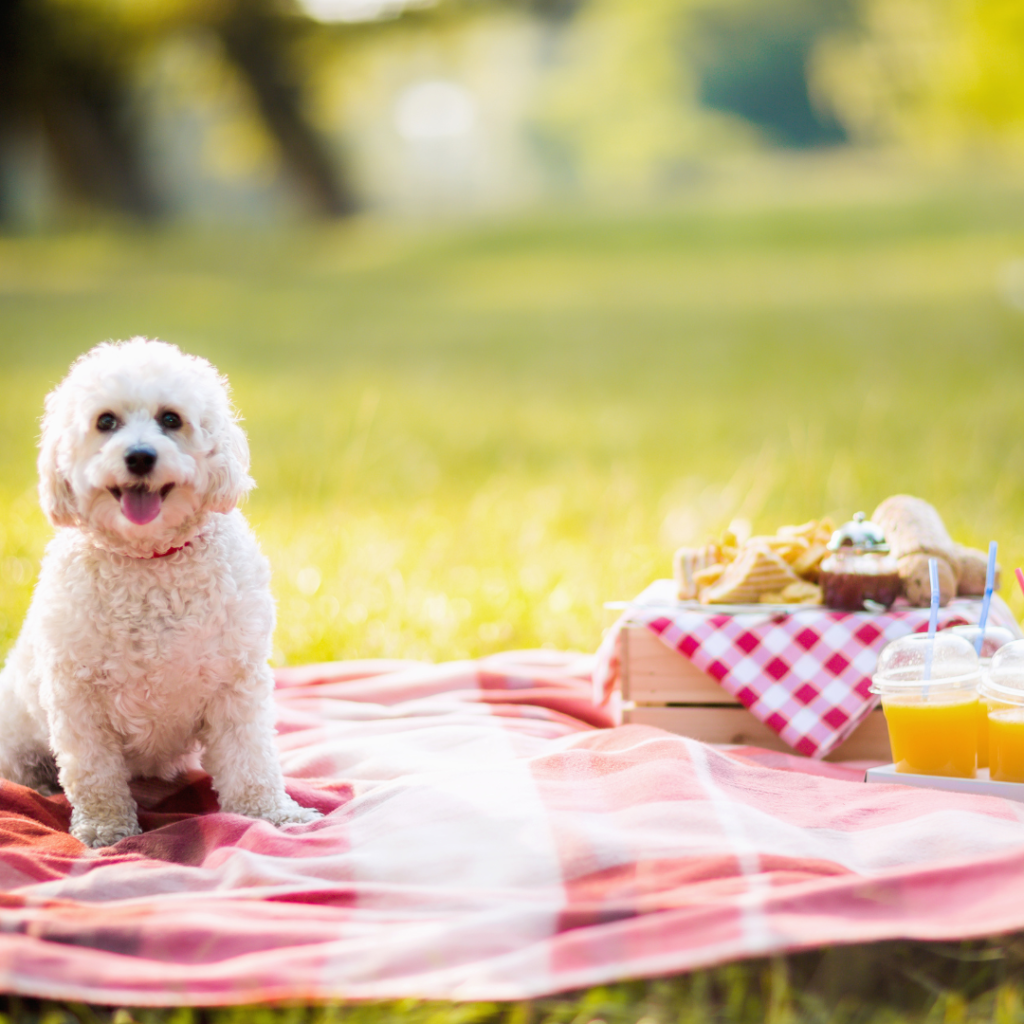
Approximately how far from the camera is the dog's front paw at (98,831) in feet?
9.29

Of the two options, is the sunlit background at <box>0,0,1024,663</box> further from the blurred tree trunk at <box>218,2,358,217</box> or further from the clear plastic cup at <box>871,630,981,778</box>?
the clear plastic cup at <box>871,630,981,778</box>

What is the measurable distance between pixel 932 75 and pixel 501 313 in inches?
542

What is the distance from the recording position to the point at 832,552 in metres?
3.39

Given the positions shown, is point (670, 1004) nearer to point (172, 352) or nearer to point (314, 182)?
point (172, 352)

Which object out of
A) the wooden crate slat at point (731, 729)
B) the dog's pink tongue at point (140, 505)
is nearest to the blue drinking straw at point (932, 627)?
the wooden crate slat at point (731, 729)

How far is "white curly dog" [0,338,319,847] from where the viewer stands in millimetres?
2666

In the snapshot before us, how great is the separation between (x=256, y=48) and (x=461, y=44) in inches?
165

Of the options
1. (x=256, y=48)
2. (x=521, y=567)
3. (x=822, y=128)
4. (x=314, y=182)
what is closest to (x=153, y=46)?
(x=256, y=48)

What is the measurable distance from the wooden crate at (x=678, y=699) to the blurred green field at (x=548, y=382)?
1008 millimetres

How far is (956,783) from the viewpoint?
290cm

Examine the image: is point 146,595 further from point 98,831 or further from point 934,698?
point 934,698

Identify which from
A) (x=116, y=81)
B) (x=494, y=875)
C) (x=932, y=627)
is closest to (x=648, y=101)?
(x=116, y=81)

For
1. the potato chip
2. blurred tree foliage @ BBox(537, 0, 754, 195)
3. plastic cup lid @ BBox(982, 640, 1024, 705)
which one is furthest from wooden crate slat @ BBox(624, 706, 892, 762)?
blurred tree foliage @ BBox(537, 0, 754, 195)

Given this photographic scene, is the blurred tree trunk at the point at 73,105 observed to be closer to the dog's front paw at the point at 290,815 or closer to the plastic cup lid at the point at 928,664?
the dog's front paw at the point at 290,815
